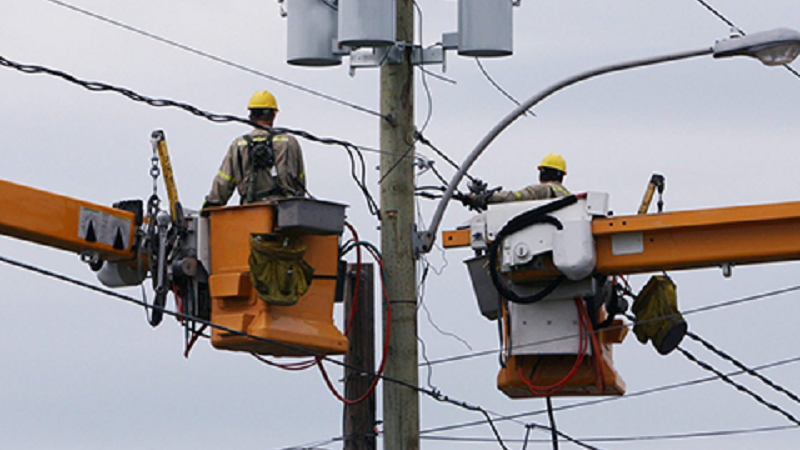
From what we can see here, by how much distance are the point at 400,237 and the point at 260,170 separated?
54.1 inches

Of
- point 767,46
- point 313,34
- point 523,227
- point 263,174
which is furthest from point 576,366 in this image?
point 313,34

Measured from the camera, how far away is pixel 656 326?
55.5ft

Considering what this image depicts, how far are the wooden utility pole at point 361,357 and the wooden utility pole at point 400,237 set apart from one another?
279mm

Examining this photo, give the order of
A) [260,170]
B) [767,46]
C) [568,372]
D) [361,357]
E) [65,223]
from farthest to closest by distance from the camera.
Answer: [568,372] < [361,357] < [260,170] < [767,46] < [65,223]

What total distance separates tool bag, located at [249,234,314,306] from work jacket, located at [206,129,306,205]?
0.54 m

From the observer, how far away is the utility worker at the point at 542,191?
1705 centimetres

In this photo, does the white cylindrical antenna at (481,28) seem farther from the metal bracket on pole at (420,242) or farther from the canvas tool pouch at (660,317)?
the canvas tool pouch at (660,317)

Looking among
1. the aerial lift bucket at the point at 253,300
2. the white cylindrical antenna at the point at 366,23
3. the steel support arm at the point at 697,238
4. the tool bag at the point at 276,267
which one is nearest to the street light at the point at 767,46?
the steel support arm at the point at 697,238

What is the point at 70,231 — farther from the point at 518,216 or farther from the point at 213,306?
the point at 518,216

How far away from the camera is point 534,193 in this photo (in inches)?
684

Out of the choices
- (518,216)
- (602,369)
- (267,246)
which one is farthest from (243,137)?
(602,369)

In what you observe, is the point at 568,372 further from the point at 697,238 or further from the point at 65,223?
the point at 65,223

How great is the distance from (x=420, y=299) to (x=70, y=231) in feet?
10.6

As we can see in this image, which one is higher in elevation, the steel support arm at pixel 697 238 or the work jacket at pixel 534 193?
the work jacket at pixel 534 193
